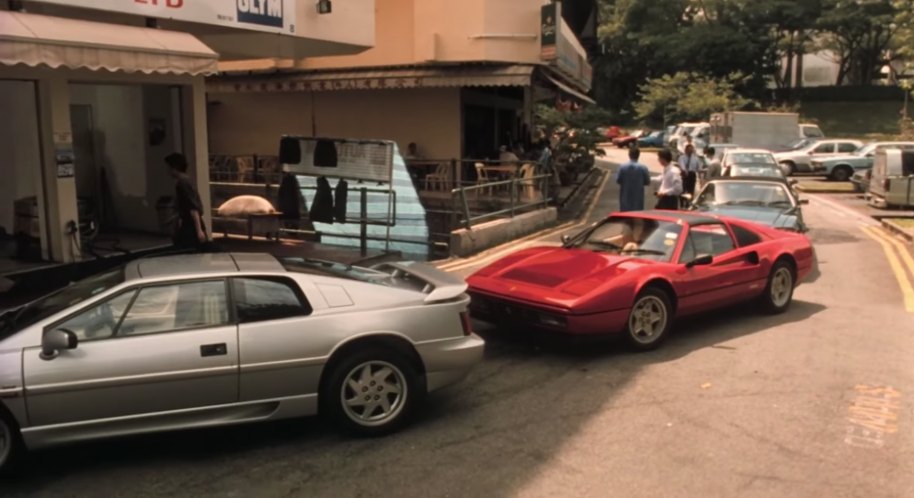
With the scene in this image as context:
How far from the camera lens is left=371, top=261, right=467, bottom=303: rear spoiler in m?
5.74

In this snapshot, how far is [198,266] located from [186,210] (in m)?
3.65

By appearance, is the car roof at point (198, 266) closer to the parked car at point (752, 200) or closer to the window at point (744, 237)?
the window at point (744, 237)

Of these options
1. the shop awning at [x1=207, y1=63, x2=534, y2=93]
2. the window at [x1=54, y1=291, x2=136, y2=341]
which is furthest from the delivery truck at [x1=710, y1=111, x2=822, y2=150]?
the window at [x1=54, y1=291, x2=136, y2=341]

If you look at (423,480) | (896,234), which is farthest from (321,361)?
(896,234)

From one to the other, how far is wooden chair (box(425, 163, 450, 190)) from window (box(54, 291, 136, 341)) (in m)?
14.4

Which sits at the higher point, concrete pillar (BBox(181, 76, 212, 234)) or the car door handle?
concrete pillar (BBox(181, 76, 212, 234))

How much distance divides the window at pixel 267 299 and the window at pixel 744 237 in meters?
5.38

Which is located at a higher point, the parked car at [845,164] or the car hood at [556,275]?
the parked car at [845,164]

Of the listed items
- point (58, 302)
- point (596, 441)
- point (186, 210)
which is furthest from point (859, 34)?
point (58, 302)

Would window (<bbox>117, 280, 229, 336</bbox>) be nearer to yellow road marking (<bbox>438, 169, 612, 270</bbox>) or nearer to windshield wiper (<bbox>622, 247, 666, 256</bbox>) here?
windshield wiper (<bbox>622, 247, 666, 256</bbox>)

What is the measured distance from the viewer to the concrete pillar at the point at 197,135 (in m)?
11.8

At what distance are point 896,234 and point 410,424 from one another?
1468 cm

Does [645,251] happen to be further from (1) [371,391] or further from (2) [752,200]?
Result: (2) [752,200]

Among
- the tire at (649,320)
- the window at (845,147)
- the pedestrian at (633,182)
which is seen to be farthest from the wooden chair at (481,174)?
the window at (845,147)
